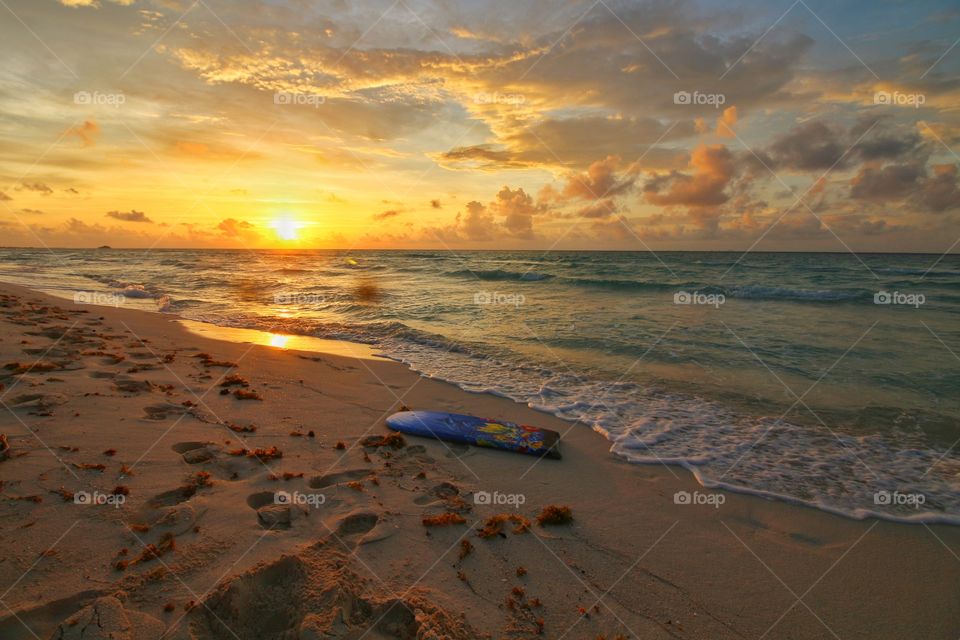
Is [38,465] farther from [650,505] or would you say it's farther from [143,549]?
[650,505]

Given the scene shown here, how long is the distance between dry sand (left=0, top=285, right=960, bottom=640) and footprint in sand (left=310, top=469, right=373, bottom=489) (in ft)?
0.08

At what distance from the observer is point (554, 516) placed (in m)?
3.81

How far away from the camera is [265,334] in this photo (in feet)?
38.1

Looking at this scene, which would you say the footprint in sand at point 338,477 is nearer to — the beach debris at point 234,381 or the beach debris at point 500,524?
the beach debris at point 500,524

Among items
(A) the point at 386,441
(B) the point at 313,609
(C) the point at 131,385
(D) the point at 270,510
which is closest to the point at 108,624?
(B) the point at 313,609

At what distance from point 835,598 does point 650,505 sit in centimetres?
145

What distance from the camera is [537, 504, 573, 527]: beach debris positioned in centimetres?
378

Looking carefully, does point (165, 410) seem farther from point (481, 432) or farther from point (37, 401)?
point (481, 432)

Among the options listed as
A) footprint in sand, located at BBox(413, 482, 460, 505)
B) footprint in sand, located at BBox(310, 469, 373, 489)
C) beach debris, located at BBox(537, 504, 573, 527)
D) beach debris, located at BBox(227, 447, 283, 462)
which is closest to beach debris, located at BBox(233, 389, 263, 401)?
beach debris, located at BBox(227, 447, 283, 462)

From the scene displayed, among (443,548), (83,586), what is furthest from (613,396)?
(83,586)

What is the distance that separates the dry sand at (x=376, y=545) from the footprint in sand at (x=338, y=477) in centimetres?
2

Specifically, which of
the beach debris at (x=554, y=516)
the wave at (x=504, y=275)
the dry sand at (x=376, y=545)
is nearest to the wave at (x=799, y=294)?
the wave at (x=504, y=275)

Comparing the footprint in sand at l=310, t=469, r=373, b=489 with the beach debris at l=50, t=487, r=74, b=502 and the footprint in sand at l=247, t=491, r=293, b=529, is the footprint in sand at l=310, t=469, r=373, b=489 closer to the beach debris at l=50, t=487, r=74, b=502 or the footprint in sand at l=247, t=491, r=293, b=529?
the footprint in sand at l=247, t=491, r=293, b=529

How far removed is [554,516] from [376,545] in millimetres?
1530
